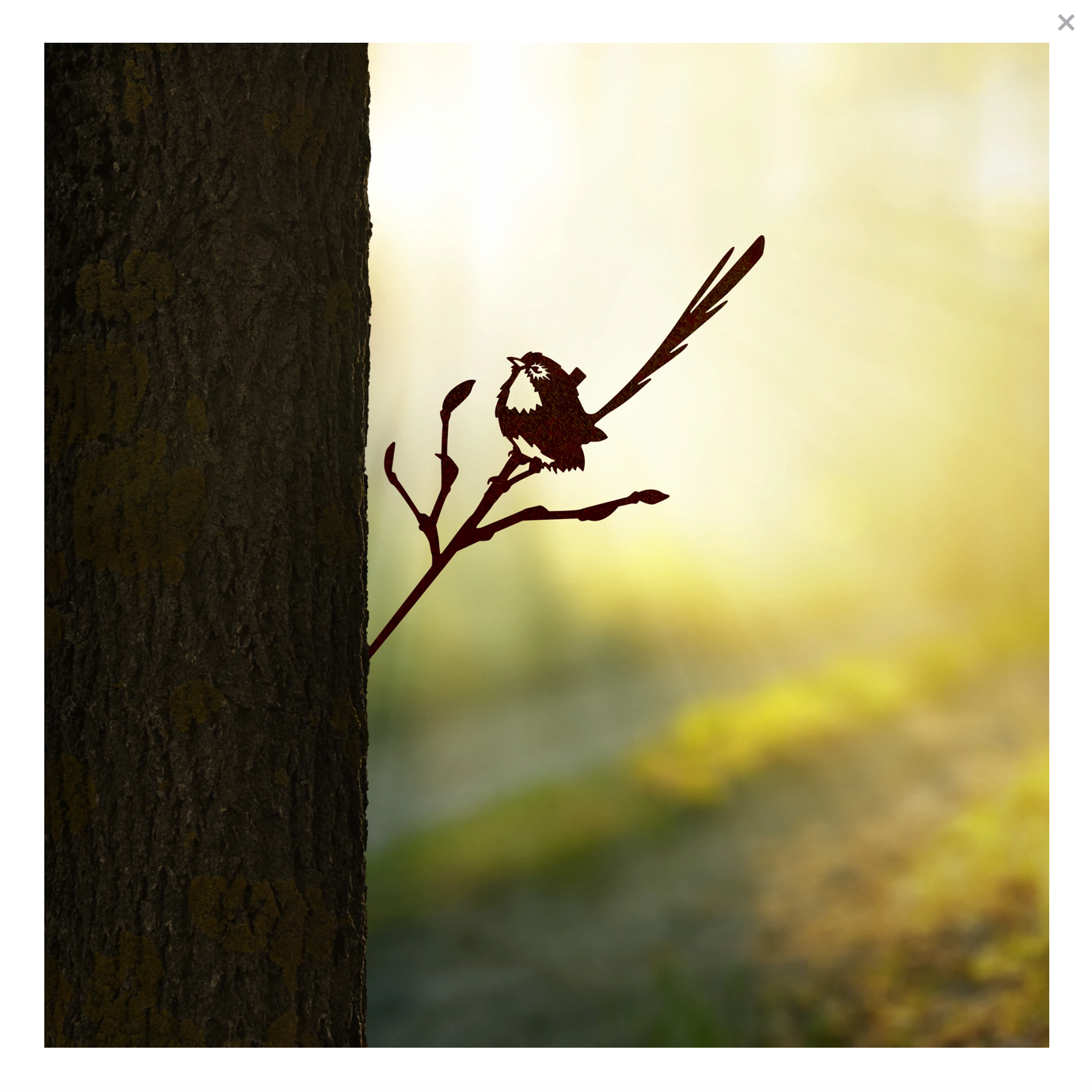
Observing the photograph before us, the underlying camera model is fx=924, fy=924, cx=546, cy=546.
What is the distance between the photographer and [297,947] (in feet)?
2.20

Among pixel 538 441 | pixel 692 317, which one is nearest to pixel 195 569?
pixel 538 441

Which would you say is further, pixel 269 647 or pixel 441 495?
pixel 441 495

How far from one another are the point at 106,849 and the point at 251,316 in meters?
0.40

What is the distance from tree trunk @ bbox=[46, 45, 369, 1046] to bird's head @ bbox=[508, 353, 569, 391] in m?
0.15

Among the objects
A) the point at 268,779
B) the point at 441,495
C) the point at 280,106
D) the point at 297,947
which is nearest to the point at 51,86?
the point at 280,106

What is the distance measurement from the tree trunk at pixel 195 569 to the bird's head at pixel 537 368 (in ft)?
0.50

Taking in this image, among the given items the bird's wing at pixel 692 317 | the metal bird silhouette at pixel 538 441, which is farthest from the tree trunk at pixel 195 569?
the bird's wing at pixel 692 317

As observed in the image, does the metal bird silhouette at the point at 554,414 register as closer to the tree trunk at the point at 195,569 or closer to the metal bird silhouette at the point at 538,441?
the metal bird silhouette at the point at 538,441

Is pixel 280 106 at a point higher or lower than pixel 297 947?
higher

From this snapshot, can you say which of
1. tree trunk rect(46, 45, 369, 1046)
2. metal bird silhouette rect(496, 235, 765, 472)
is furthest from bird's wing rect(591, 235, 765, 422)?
tree trunk rect(46, 45, 369, 1046)

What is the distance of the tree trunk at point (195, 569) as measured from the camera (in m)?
0.66

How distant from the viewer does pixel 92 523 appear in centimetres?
67
